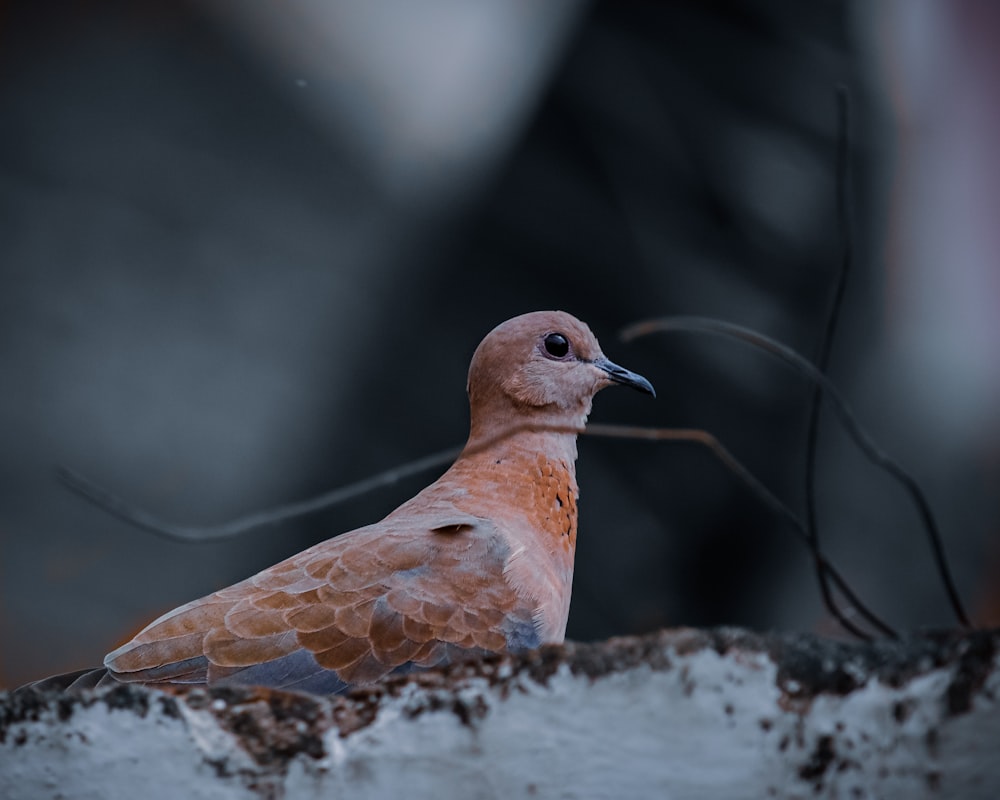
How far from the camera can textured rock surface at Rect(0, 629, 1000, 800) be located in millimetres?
663

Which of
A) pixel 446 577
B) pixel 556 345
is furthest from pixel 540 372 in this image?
pixel 446 577

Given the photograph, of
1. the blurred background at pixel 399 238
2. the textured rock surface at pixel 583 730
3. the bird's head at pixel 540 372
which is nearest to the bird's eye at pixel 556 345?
the bird's head at pixel 540 372

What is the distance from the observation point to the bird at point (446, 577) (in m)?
0.99

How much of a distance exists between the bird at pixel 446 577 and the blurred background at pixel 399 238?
973mm

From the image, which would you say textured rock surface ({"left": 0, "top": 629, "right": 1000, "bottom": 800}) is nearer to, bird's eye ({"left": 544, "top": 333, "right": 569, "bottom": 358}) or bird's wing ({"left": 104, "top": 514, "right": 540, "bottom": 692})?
bird's wing ({"left": 104, "top": 514, "right": 540, "bottom": 692})

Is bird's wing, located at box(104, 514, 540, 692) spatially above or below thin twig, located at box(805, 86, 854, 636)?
below

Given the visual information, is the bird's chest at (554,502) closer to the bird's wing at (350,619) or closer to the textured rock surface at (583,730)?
the bird's wing at (350,619)

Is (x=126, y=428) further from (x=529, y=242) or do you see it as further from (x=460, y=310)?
(x=529, y=242)

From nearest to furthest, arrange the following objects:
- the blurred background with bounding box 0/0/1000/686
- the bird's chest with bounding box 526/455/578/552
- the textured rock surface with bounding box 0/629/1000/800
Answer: the textured rock surface with bounding box 0/629/1000/800, the bird's chest with bounding box 526/455/578/552, the blurred background with bounding box 0/0/1000/686

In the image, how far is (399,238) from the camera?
2361 millimetres

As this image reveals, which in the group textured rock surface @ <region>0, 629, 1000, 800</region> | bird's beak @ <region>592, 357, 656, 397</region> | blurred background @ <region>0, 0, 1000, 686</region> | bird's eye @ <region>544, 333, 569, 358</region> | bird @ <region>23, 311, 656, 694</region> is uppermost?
blurred background @ <region>0, 0, 1000, 686</region>

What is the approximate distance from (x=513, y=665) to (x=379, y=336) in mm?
1670

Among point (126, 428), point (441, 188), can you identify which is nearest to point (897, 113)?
point (441, 188)

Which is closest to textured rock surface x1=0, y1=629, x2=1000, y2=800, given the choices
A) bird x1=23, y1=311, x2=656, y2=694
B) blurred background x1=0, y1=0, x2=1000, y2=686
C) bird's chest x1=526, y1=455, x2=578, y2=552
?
bird x1=23, y1=311, x2=656, y2=694
